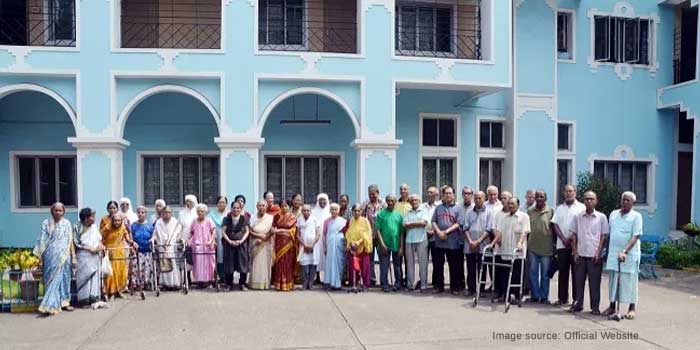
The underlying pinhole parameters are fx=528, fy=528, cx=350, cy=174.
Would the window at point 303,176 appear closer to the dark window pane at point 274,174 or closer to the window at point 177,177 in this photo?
the dark window pane at point 274,174

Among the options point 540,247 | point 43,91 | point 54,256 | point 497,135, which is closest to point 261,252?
point 54,256

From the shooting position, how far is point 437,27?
550 inches

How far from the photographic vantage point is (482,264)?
26.6 feet

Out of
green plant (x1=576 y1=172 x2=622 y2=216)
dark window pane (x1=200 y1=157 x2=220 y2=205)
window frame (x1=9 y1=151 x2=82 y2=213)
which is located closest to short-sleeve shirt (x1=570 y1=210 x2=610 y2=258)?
green plant (x1=576 y1=172 x2=622 y2=216)

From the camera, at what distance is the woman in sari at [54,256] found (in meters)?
7.50

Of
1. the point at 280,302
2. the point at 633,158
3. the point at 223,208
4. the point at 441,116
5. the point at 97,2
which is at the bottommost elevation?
the point at 280,302

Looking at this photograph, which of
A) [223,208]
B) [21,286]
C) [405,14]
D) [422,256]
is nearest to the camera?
[21,286]

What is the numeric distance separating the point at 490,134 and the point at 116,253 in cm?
990

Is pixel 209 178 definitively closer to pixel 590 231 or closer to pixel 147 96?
pixel 147 96

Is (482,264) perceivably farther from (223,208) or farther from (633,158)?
(633,158)

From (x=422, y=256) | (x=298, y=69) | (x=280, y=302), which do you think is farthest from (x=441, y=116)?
(x=280, y=302)

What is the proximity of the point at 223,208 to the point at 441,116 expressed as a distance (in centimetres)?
674

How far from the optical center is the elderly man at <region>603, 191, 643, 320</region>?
285 inches

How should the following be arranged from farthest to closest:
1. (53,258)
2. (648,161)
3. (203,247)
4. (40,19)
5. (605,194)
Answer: (648,161) → (605,194) → (40,19) → (203,247) → (53,258)
